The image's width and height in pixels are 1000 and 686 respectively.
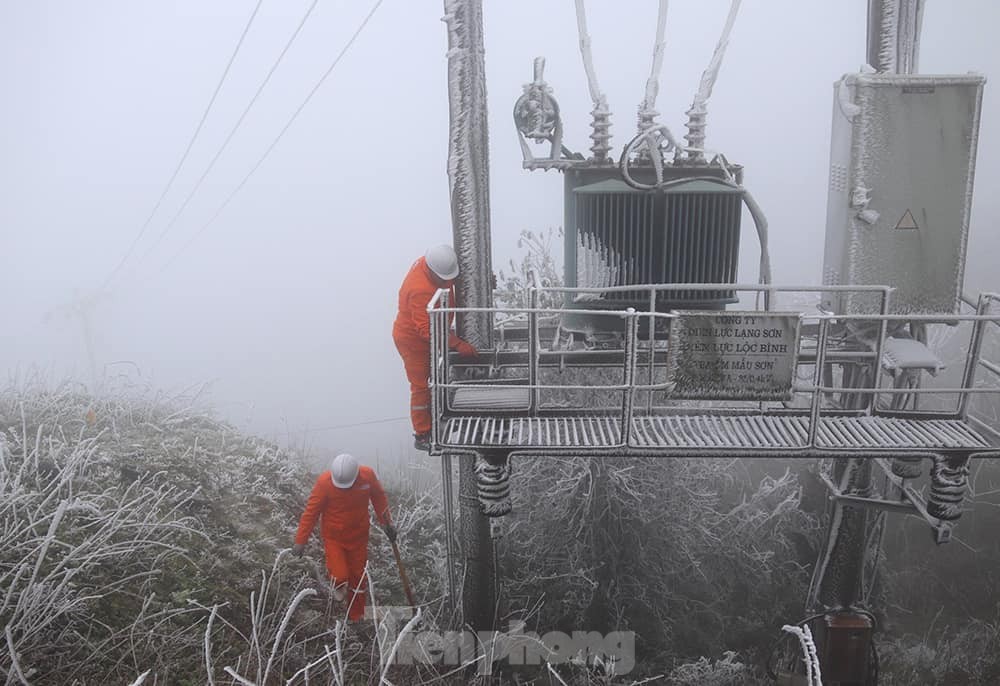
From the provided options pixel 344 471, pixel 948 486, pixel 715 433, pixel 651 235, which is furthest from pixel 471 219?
pixel 948 486

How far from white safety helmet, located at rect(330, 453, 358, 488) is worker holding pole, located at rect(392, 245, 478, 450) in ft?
2.13

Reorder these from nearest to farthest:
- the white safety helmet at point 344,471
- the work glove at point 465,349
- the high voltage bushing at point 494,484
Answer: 1. the high voltage bushing at point 494,484
2. the work glove at point 465,349
3. the white safety helmet at point 344,471

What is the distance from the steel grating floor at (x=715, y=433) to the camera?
17.0ft

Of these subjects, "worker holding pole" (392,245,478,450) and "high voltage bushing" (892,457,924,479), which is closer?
"worker holding pole" (392,245,478,450)

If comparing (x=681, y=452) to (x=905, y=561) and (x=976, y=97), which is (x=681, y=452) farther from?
(x=905, y=561)

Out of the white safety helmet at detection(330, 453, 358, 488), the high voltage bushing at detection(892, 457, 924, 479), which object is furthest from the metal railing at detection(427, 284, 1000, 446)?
the white safety helmet at detection(330, 453, 358, 488)

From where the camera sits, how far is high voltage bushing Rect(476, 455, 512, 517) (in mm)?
5371

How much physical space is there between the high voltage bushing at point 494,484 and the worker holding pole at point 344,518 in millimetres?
1486

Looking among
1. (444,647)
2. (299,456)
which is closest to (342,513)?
(444,647)

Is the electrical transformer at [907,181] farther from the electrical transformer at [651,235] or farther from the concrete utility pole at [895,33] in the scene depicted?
the electrical transformer at [651,235]

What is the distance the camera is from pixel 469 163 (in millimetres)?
5965

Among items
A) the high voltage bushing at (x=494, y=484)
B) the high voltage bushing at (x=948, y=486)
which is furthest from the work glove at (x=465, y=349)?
the high voltage bushing at (x=948, y=486)

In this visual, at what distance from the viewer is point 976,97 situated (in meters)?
5.80

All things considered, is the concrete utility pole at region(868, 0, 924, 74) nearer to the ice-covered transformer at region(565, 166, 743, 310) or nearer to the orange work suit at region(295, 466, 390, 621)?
the ice-covered transformer at region(565, 166, 743, 310)
